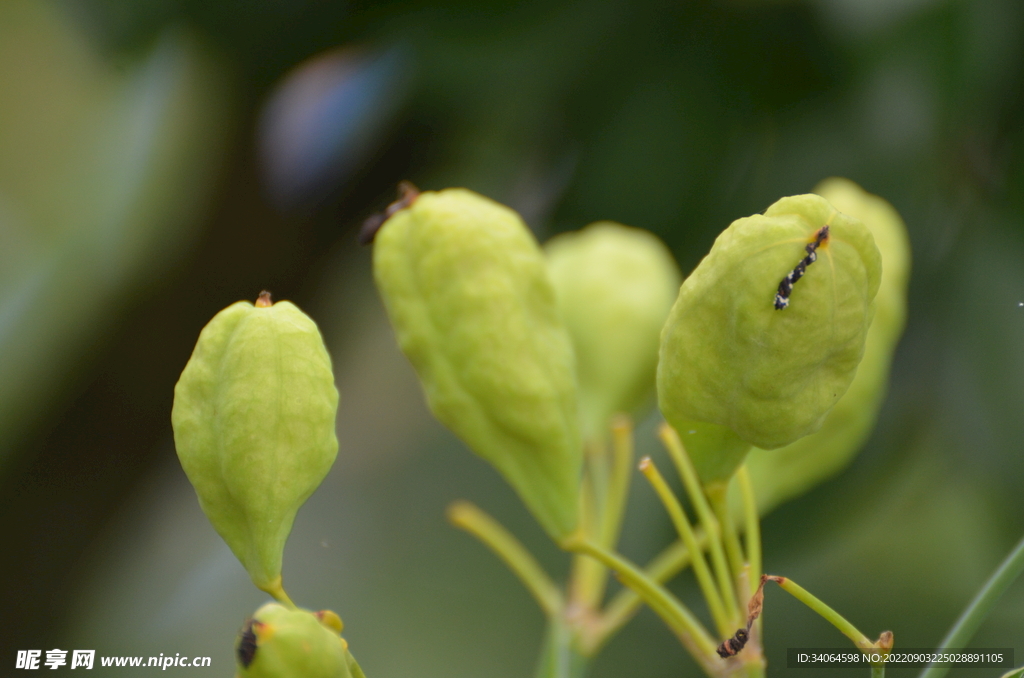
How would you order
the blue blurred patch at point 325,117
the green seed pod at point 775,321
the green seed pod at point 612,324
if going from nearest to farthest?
the green seed pod at point 775,321, the green seed pod at point 612,324, the blue blurred patch at point 325,117

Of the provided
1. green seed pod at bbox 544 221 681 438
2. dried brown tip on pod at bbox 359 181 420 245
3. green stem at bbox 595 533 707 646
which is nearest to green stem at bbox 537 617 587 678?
green stem at bbox 595 533 707 646

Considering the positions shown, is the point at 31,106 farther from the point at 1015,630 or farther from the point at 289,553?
the point at 1015,630

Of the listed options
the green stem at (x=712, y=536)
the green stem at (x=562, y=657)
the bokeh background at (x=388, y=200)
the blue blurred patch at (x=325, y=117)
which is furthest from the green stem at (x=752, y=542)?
A: the blue blurred patch at (x=325, y=117)

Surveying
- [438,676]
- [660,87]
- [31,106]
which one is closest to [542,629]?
[438,676]

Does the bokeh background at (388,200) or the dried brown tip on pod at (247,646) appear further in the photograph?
the bokeh background at (388,200)

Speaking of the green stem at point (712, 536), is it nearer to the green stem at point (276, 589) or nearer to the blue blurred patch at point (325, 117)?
the green stem at point (276, 589)

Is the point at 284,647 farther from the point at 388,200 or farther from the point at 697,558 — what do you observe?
the point at 388,200
